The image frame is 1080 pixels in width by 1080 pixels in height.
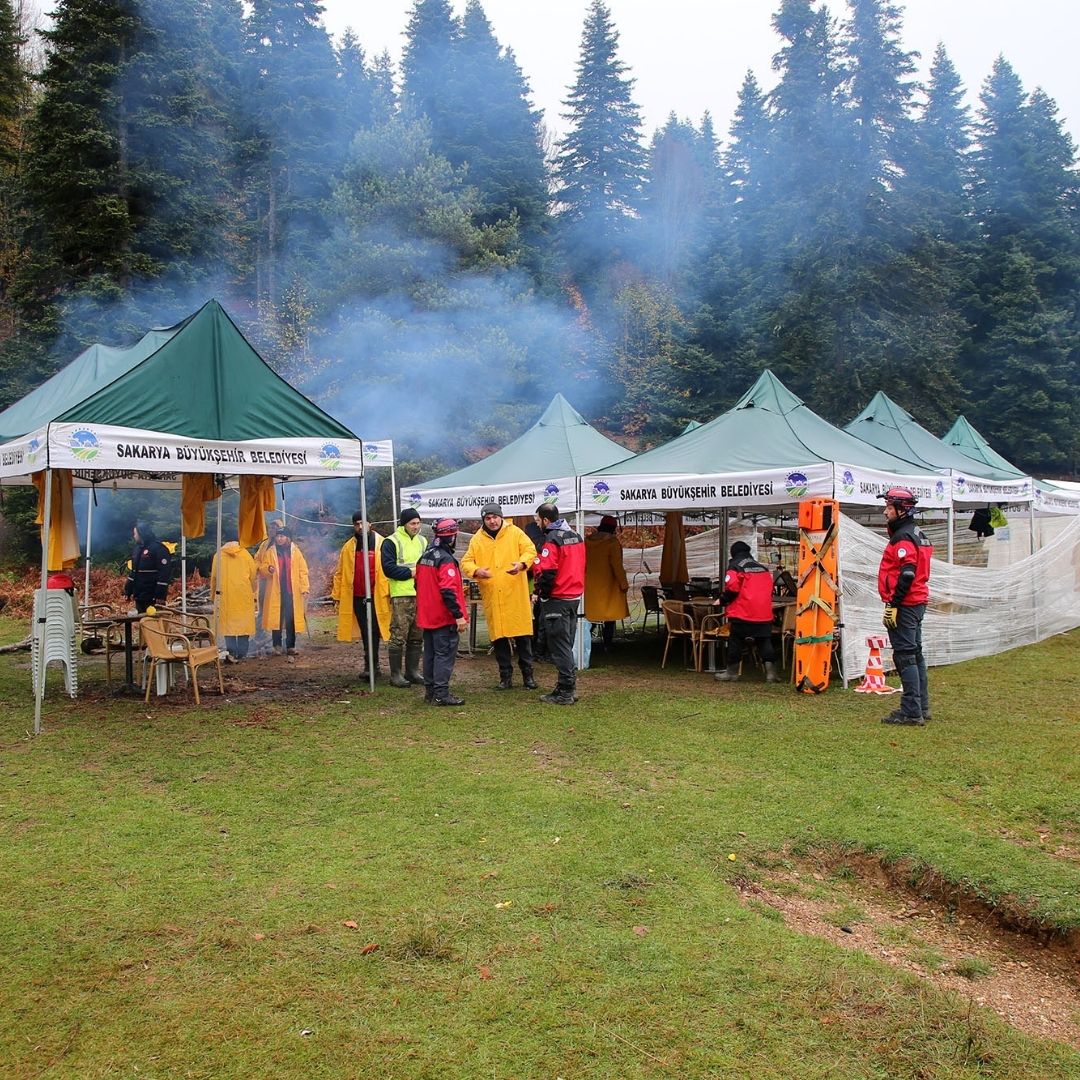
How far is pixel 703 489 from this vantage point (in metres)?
9.49

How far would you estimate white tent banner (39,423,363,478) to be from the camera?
6848 mm

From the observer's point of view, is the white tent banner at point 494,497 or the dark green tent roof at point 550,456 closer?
the white tent banner at point 494,497

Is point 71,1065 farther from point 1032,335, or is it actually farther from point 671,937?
point 1032,335

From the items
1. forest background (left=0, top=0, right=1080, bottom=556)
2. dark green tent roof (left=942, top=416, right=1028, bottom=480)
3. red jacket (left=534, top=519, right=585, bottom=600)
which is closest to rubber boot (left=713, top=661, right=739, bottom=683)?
red jacket (left=534, top=519, right=585, bottom=600)

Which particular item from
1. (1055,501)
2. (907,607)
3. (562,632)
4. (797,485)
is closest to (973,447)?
(1055,501)

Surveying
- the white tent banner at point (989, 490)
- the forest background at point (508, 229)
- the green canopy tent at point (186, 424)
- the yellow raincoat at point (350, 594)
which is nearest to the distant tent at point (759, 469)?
the white tent banner at point (989, 490)

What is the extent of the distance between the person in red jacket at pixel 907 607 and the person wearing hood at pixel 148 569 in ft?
25.3

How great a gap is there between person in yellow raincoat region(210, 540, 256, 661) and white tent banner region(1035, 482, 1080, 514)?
11457 millimetres

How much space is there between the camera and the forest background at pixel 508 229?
21094 millimetres

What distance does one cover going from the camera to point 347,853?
4453 mm

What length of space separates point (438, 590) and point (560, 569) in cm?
113

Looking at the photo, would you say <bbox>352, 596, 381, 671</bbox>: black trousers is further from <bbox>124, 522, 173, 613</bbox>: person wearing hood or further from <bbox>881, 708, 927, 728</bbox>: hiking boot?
<bbox>881, 708, 927, 728</bbox>: hiking boot

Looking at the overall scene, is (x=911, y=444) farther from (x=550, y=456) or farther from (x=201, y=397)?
(x=201, y=397)

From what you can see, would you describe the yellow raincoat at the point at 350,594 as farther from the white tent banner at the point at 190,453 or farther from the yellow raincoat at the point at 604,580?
the yellow raincoat at the point at 604,580
